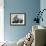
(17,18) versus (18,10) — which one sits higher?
(18,10)

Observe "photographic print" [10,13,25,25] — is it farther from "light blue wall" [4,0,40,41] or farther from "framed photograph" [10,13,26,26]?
"light blue wall" [4,0,40,41]

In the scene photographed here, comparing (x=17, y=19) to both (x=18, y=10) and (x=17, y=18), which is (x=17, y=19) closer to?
(x=17, y=18)

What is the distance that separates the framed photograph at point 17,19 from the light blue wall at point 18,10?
0.13m

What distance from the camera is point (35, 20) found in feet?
18.7

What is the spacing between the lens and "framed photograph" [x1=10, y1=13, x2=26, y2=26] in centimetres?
581

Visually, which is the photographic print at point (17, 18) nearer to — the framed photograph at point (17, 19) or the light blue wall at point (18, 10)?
the framed photograph at point (17, 19)

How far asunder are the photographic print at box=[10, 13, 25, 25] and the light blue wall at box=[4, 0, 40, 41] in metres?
0.13

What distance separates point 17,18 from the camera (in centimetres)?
582

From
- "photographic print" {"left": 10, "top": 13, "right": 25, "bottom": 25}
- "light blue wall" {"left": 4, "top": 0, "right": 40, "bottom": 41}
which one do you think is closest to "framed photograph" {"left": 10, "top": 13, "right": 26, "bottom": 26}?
"photographic print" {"left": 10, "top": 13, "right": 25, "bottom": 25}

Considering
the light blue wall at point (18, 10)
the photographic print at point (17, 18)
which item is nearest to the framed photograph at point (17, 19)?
the photographic print at point (17, 18)

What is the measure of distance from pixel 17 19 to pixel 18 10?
383 mm

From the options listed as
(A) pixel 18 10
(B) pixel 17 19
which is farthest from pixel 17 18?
(A) pixel 18 10

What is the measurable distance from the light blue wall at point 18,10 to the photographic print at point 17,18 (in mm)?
133

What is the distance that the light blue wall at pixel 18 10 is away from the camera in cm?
579
